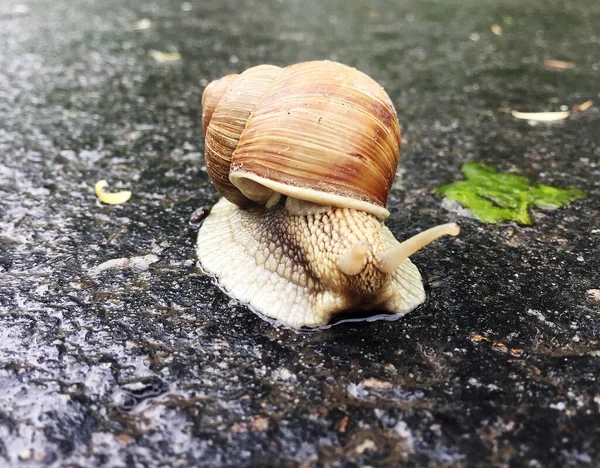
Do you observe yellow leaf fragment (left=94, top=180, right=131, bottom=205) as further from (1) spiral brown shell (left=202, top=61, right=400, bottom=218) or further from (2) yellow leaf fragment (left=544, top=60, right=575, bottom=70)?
(2) yellow leaf fragment (left=544, top=60, right=575, bottom=70)

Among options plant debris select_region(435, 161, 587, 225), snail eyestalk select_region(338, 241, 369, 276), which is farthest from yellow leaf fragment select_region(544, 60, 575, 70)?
snail eyestalk select_region(338, 241, 369, 276)

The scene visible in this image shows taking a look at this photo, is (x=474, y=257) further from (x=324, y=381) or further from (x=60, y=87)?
(x=60, y=87)

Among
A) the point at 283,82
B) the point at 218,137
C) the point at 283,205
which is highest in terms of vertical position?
the point at 283,82

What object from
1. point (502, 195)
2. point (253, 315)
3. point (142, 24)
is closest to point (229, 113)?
point (253, 315)

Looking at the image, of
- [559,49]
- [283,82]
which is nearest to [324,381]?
[283,82]

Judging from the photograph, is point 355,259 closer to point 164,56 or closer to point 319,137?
point 319,137

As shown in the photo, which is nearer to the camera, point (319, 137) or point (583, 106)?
point (319, 137)
